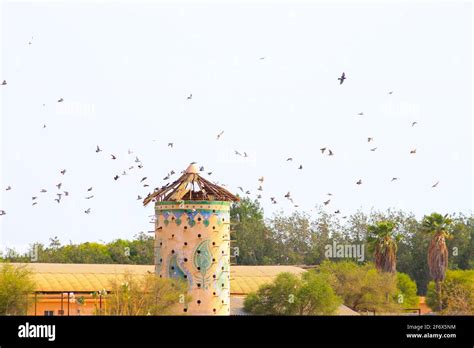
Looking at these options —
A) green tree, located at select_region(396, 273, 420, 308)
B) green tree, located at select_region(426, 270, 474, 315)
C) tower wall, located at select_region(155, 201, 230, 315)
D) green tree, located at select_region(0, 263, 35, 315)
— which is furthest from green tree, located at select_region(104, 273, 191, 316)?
green tree, located at select_region(396, 273, 420, 308)

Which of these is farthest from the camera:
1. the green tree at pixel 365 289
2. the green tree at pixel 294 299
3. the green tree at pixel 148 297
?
the green tree at pixel 365 289

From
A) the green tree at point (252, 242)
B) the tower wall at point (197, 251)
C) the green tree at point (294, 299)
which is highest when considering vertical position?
the green tree at point (252, 242)

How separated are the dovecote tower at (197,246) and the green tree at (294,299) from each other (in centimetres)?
586

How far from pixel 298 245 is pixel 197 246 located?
5849cm

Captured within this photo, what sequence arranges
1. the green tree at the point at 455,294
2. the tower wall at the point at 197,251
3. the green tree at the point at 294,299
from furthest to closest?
the green tree at the point at 455,294 < the green tree at the point at 294,299 < the tower wall at the point at 197,251

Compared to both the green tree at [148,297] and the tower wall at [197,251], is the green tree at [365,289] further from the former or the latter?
the green tree at [148,297]

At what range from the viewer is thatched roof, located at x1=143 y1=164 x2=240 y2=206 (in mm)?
66688

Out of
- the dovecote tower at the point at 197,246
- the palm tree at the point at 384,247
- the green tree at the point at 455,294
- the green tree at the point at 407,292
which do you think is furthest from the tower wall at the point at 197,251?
the palm tree at the point at 384,247

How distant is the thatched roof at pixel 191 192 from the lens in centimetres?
6669

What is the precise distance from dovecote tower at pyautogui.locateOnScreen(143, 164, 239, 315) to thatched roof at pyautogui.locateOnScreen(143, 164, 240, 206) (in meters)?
0.06

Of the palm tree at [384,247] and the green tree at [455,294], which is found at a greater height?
the palm tree at [384,247]

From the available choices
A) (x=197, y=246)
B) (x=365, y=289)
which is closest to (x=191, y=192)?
(x=197, y=246)

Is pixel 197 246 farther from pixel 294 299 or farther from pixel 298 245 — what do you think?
pixel 298 245
